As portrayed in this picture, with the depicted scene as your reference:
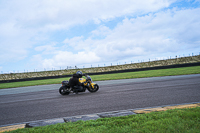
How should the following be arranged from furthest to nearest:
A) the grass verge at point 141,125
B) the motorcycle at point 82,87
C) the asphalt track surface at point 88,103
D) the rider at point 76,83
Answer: the motorcycle at point 82,87, the rider at point 76,83, the asphalt track surface at point 88,103, the grass verge at point 141,125

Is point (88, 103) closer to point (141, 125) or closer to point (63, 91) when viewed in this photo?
point (141, 125)

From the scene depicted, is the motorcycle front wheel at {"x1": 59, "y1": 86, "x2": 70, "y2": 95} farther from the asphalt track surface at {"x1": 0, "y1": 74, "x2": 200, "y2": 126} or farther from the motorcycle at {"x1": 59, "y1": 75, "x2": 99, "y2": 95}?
the asphalt track surface at {"x1": 0, "y1": 74, "x2": 200, "y2": 126}

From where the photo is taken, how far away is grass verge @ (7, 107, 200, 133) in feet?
9.68

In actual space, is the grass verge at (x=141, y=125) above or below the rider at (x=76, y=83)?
below

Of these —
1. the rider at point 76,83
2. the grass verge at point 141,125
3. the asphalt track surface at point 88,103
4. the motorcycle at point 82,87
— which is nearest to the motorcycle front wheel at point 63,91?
the motorcycle at point 82,87

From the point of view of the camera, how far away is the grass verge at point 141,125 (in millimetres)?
2949

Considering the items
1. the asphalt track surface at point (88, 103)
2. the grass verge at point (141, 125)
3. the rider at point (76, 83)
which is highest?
the rider at point (76, 83)

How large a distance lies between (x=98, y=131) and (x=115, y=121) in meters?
0.62

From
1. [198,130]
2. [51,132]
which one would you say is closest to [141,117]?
[198,130]

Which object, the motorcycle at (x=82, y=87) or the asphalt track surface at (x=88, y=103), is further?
the motorcycle at (x=82, y=87)

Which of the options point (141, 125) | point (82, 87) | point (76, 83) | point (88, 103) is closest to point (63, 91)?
point (76, 83)

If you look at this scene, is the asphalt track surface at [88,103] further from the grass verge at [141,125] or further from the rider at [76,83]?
the grass verge at [141,125]

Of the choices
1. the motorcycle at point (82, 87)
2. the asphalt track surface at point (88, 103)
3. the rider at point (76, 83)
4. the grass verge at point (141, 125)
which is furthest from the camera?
the motorcycle at point (82, 87)

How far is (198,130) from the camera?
2768 millimetres
